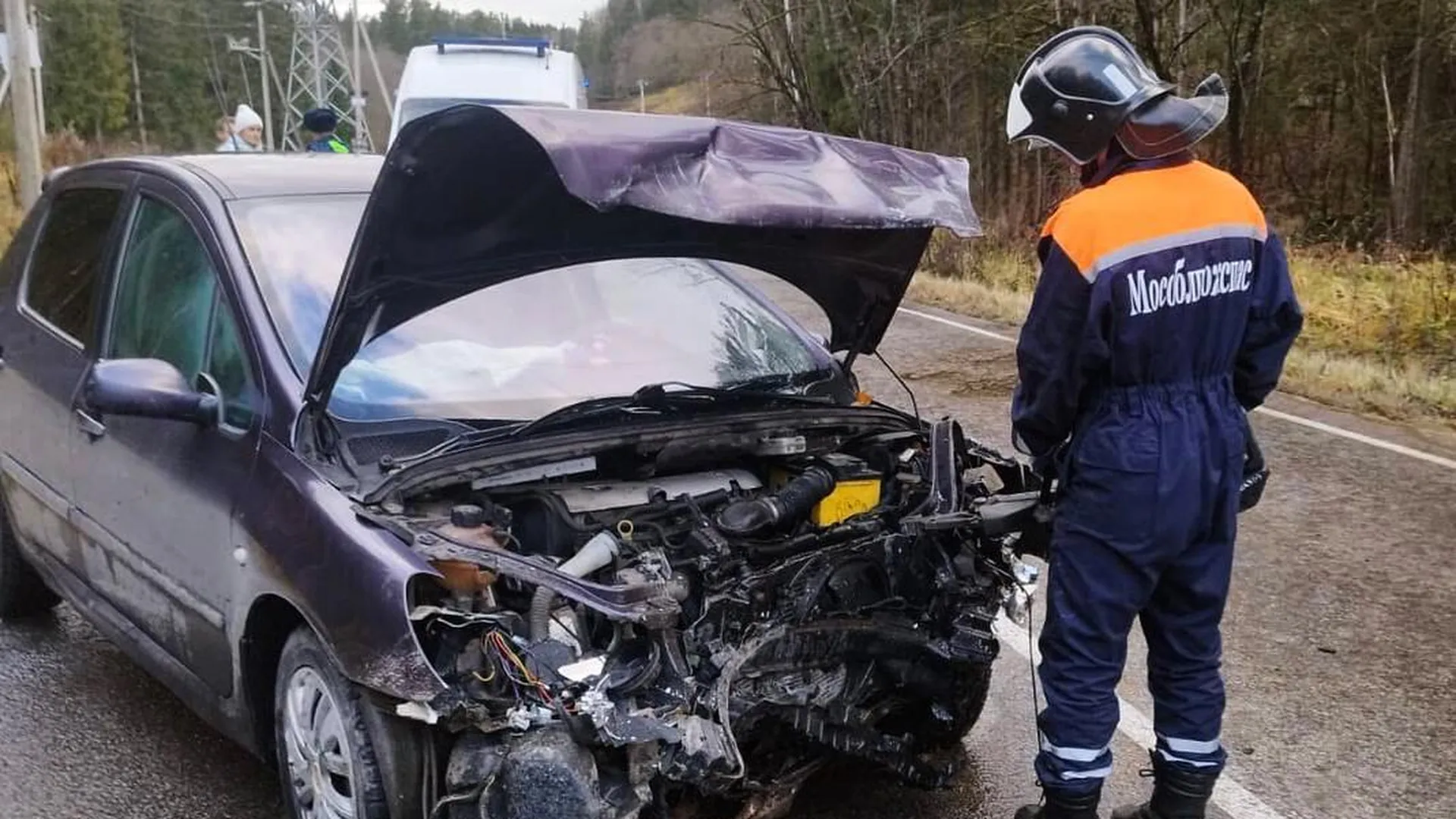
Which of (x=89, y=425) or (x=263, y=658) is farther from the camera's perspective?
(x=89, y=425)

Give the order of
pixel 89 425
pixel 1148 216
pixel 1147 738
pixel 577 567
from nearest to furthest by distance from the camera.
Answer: pixel 1148 216
pixel 577 567
pixel 89 425
pixel 1147 738

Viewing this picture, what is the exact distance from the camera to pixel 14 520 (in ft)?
14.4

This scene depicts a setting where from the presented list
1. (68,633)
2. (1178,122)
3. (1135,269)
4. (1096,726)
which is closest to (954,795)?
(1096,726)

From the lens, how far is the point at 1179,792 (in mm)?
3070

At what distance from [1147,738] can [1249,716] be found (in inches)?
15.6

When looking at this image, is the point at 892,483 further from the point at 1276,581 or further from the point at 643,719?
the point at 1276,581

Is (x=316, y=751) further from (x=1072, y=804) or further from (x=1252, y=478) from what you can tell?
(x=1252, y=478)

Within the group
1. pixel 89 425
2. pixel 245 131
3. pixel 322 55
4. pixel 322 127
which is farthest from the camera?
pixel 322 55

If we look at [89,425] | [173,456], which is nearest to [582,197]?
[173,456]

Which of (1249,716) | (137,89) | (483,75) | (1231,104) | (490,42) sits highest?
(490,42)

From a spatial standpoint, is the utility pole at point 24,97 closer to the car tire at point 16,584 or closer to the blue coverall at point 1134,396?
the car tire at point 16,584

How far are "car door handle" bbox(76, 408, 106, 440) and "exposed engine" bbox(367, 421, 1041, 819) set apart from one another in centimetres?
131

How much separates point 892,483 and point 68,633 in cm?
310

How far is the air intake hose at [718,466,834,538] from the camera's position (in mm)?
3092
